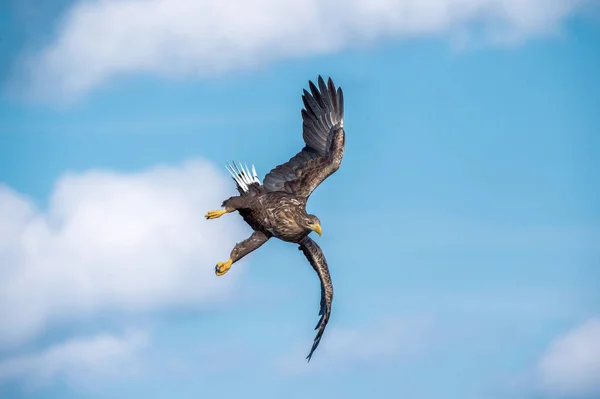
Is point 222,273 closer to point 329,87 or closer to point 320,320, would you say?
point 320,320

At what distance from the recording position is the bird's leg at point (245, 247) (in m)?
26.5

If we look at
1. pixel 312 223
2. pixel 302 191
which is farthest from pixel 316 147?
pixel 312 223

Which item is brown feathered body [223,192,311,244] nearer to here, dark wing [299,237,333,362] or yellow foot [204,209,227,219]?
yellow foot [204,209,227,219]

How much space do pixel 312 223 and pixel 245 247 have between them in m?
2.00

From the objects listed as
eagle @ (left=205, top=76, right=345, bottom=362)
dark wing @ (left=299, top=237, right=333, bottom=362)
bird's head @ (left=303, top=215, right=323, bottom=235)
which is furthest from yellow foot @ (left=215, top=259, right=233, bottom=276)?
dark wing @ (left=299, top=237, right=333, bottom=362)

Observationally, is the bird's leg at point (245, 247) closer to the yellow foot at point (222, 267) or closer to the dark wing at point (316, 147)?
the yellow foot at point (222, 267)

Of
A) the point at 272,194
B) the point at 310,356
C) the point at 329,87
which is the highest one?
the point at 329,87

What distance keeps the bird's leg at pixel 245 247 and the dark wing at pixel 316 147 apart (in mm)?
1249

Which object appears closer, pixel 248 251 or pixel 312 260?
pixel 248 251

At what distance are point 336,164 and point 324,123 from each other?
1.63 meters

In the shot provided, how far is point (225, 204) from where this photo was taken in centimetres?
2620

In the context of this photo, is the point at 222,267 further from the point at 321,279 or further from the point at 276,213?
the point at 321,279

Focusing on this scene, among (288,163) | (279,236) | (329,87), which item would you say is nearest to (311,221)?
(279,236)

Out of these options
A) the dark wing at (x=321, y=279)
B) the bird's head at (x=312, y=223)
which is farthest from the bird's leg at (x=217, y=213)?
the dark wing at (x=321, y=279)
